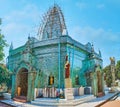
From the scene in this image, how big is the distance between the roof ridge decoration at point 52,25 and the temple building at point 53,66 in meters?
3.39

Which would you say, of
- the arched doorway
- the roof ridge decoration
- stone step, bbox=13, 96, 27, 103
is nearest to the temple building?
the arched doorway

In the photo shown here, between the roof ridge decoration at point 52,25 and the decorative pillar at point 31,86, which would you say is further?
the roof ridge decoration at point 52,25

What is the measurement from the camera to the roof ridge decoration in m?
20.5

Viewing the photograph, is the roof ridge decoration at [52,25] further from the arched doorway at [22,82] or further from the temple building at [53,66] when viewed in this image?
the arched doorway at [22,82]

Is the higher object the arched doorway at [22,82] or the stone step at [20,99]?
the arched doorway at [22,82]

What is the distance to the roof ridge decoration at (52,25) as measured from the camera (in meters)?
20.5

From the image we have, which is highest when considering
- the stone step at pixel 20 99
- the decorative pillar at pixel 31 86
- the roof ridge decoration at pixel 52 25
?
the roof ridge decoration at pixel 52 25

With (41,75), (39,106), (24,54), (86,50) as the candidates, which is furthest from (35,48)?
(39,106)

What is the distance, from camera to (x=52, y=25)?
68.9 ft

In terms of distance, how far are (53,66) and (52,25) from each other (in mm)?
7047

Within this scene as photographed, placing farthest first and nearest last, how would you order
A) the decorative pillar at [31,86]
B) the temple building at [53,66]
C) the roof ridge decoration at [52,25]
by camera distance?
the roof ridge decoration at [52,25] → the temple building at [53,66] → the decorative pillar at [31,86]

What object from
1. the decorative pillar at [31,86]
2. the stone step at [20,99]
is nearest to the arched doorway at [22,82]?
the stone step at [20,99]

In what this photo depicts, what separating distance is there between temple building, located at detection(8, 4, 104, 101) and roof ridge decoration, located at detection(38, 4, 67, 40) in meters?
3.39

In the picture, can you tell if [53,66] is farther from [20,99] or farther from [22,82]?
[20,99]
